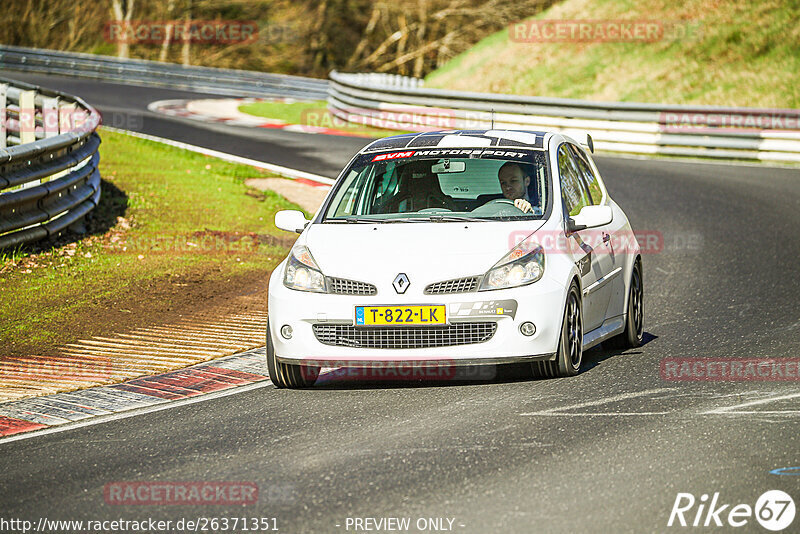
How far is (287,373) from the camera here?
7.93 metres

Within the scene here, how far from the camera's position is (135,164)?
1978 centimetres

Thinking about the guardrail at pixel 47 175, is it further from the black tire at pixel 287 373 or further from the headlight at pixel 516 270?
the headlight at pixel 516 270

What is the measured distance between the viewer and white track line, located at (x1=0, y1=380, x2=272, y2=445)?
7.05 metres

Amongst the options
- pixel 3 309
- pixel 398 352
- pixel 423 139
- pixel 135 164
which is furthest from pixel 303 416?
pixel 135 164

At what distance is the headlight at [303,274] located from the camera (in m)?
7.62

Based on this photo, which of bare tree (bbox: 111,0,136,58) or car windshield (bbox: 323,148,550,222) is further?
bare tree (bbox: 111,0,136,58)

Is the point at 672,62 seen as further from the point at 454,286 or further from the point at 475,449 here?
the point at 475,449

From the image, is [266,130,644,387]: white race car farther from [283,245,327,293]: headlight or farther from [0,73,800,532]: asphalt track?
[0,73,800,532]: asphalt track

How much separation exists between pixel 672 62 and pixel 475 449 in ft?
90.1

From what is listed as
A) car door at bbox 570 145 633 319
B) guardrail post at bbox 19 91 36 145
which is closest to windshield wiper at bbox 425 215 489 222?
car door at bbox 570 145 633 319

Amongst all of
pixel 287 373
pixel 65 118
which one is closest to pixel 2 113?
pixel 65 118

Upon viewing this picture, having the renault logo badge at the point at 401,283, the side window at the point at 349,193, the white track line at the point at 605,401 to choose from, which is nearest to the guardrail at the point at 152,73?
the side window at the point at 349,193

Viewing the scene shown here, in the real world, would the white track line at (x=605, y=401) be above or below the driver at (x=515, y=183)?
below

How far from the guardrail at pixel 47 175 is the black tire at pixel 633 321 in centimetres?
617
